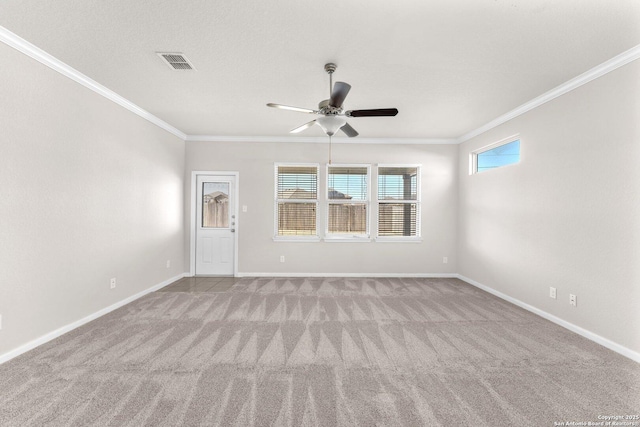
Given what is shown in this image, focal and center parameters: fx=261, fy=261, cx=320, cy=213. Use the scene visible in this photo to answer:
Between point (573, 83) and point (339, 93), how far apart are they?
266cm

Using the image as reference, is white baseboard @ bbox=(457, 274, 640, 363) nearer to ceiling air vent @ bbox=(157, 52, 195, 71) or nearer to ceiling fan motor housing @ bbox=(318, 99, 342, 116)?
ceiling fan motor housing @ bbox=(318, 99, 342, 116)

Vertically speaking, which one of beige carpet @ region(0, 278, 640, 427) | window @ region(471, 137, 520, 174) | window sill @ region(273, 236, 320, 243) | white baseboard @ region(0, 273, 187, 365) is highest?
window @ region(471, 137, 520, 174)

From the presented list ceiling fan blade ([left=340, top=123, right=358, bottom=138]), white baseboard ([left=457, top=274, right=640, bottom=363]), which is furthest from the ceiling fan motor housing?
white baseboard ([left=457, top=274, right=640, bottom=363])

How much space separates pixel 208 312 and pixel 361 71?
10.9ft

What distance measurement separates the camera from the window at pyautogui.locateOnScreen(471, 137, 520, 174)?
383cm

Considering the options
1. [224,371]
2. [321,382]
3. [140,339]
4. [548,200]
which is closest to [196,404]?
[224,371]

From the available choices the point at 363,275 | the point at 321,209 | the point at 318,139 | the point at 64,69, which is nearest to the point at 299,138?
the point at 318,139

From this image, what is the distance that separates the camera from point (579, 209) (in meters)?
2.82

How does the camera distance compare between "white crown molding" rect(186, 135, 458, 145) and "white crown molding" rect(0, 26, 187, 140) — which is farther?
"white crown molding" rect(186, 135, 458, 145)

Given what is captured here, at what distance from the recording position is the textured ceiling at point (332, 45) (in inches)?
74.2

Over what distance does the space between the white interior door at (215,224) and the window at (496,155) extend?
457 cm

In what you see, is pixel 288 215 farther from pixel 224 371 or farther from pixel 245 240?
pixel 224 371

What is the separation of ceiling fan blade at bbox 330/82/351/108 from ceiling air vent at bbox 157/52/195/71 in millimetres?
1455

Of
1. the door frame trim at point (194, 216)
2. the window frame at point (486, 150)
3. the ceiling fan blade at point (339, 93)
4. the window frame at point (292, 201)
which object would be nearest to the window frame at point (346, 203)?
the window frame at point (292, 201)
